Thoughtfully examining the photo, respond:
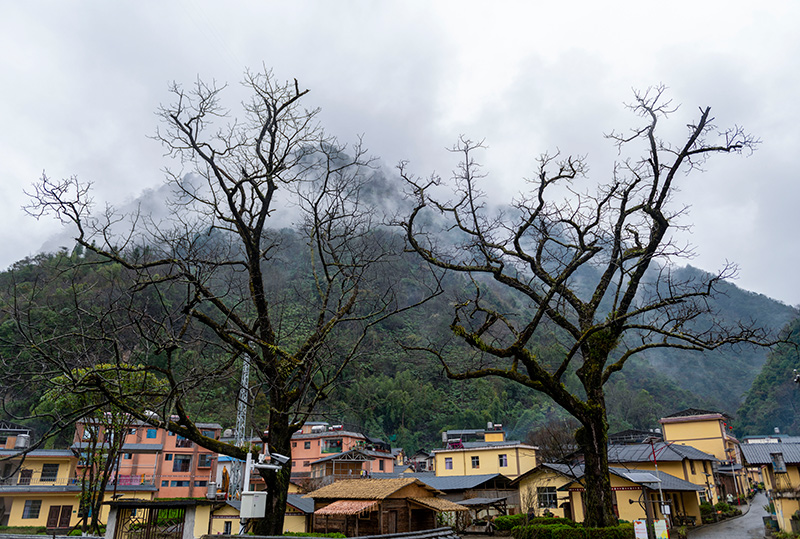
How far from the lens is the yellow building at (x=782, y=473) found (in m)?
19.1

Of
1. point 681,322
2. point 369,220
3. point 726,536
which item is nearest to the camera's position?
point 681,322

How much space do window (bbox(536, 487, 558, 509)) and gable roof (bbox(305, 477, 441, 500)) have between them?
7.18 m

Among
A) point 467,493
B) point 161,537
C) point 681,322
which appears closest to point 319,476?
point 467,493

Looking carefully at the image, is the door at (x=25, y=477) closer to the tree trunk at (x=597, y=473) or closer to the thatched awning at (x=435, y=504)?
the thatched awning at (x=435, y=504)

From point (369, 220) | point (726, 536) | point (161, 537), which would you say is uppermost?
point (369, 220)

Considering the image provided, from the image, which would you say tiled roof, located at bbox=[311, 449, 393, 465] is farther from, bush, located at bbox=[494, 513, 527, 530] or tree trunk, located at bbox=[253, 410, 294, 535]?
tree trunk, located at bbox=[253, 410, 294, 535]

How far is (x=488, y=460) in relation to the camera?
40375 millimetres

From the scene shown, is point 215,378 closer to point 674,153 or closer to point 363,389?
point 674,153

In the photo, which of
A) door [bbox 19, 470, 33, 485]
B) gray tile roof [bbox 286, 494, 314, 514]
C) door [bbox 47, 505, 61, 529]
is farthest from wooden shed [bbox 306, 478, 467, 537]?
door [bbox 19, 470, 33, 485]

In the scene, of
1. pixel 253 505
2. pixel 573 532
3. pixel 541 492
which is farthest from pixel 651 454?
pixel 253 505

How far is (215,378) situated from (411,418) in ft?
198

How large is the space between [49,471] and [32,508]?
9.03ft

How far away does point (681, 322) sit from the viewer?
1116cm

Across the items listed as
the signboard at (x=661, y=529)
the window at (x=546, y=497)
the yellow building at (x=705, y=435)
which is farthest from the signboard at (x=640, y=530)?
the yellow building at (x=705, y=435)
